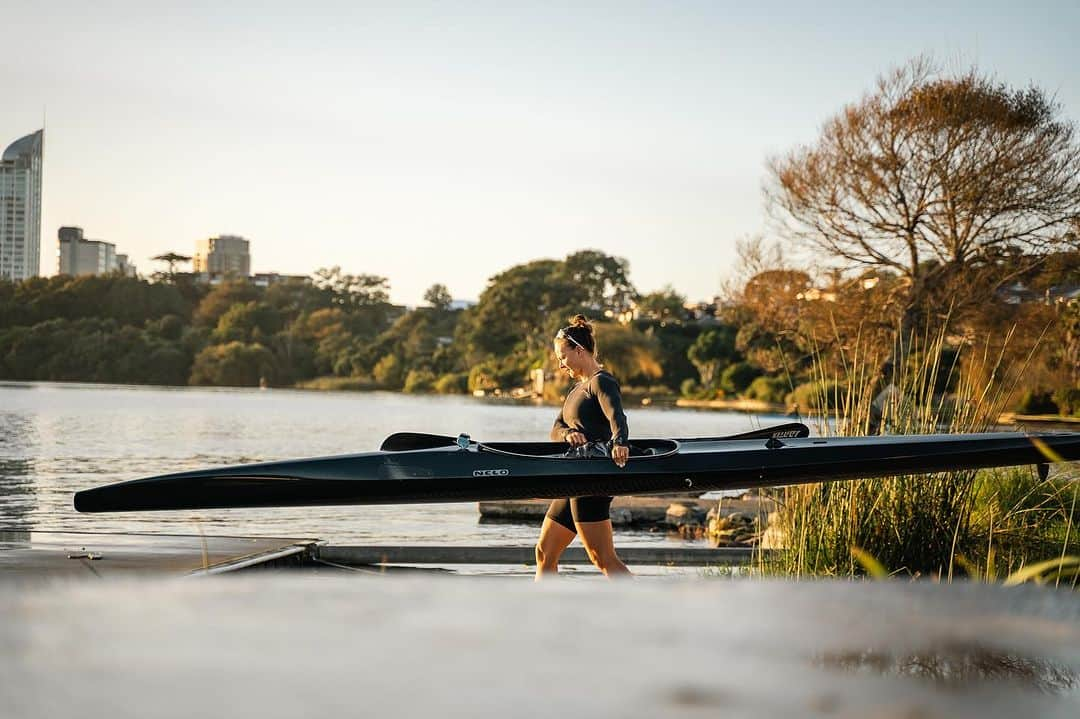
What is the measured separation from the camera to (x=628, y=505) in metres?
13.1

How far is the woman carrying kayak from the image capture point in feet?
18.8

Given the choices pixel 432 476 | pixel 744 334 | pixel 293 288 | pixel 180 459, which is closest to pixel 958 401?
pixel 432 476

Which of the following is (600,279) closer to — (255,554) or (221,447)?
(221,447)

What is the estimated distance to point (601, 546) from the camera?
18.6ft

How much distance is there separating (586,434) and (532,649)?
534 cm

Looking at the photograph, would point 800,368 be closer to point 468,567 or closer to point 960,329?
point 960,329

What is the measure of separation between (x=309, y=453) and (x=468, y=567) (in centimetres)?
1748

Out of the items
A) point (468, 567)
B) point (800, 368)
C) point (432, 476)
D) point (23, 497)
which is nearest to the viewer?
point (432, 476)

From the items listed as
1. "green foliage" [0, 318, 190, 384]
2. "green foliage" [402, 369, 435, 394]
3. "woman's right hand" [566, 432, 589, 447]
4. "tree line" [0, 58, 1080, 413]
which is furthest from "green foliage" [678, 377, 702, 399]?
"woman's right hand" [566, 432, 589, 447]

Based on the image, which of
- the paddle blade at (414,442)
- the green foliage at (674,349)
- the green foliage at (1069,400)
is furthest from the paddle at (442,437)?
the green foliage at (674,349)

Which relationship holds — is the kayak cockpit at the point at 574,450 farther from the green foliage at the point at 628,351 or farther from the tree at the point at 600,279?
the tree at the point at 600,279

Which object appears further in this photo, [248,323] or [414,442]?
[248,323]

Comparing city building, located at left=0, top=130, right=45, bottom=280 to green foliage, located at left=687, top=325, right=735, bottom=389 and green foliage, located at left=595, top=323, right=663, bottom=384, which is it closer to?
green foliage, located at left=595, top=323, right=663, bottom=384

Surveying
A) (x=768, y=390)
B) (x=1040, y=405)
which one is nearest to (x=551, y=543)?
(x=1040, y=405)
